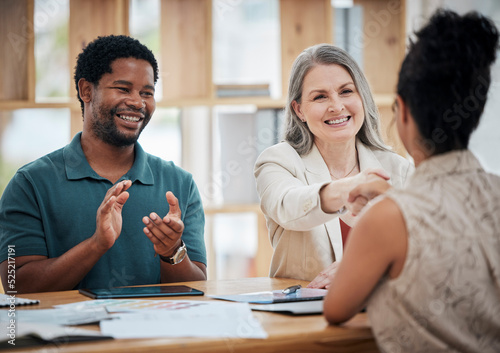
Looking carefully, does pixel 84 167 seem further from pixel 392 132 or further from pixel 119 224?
pixel 392 132

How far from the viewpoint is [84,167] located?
6.07 feet

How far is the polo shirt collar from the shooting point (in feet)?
6.02

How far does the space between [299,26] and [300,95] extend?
136cm

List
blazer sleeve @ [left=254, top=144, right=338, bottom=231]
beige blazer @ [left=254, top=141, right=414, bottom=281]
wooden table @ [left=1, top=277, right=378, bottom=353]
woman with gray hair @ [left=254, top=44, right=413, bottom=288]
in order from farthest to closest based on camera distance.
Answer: woman with gray hair @ [left=254, top=44, right=413, bottom=288] < beige blazer @ [left=254, top=141, right=414, bottom=281] < blazer sleeve @ [left=254, top=144, right=338, bottom=231] < wooden table @ [left=1, top=277, right=378, bottom=353]

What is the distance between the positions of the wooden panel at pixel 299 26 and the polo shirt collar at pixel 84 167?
1433mm

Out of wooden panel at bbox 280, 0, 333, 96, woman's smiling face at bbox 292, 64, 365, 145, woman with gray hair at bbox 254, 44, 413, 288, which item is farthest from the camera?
wooden panel at bbox 280, 0, 333, 96

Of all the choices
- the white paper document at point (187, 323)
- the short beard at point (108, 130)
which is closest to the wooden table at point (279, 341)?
the white paper document at point (187, 323)

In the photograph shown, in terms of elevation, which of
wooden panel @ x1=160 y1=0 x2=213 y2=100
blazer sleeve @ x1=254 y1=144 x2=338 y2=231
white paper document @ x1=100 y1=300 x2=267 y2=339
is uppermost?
wooden panel @ x1=160 y1=0 x2=213 y2=100

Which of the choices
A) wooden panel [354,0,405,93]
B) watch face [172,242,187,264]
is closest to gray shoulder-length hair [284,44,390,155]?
watch face [172,242,187,264]

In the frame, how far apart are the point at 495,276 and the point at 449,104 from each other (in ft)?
0.97

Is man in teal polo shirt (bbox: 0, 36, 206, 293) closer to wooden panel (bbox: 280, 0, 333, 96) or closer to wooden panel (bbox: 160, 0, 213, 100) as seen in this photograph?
wooden panel (bbox: 160, 0, 213, 100)

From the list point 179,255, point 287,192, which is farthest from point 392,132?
point 179,255

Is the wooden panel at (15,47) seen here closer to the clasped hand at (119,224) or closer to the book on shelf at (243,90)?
the book on shelf at (243,90)

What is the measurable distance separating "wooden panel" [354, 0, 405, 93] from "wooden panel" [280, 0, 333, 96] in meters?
0.23
